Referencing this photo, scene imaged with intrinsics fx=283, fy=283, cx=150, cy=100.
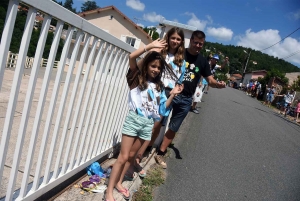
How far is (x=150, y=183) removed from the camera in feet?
11.6

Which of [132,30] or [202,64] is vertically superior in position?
[132,30]

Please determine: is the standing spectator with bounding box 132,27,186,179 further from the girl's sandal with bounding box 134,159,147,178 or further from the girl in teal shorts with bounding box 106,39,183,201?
the girl in teal shorts with bounding box 106,39,183,201

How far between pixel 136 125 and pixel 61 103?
Answer: 78 cm

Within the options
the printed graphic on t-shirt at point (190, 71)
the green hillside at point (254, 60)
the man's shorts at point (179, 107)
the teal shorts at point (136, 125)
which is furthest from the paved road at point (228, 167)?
the green hillside at point (254, 60)

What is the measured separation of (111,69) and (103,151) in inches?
42.3

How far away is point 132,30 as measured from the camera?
31.9 m

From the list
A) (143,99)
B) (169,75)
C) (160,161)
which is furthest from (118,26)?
(143,99)

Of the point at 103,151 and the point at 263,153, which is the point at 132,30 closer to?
the point at 263,153

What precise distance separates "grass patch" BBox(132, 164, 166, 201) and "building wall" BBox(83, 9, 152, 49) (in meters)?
28.3

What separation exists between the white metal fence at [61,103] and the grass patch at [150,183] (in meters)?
0.63

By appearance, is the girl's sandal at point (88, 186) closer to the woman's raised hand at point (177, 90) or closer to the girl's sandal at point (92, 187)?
the girl's sandal at point (92, 187)

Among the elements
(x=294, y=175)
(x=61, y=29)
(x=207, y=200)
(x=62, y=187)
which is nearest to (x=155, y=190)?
(x=207, y=200)

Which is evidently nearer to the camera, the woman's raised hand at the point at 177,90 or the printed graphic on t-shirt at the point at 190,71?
the woman's raised hand at the point at 177,90

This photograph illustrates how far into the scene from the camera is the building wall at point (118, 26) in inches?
1252
